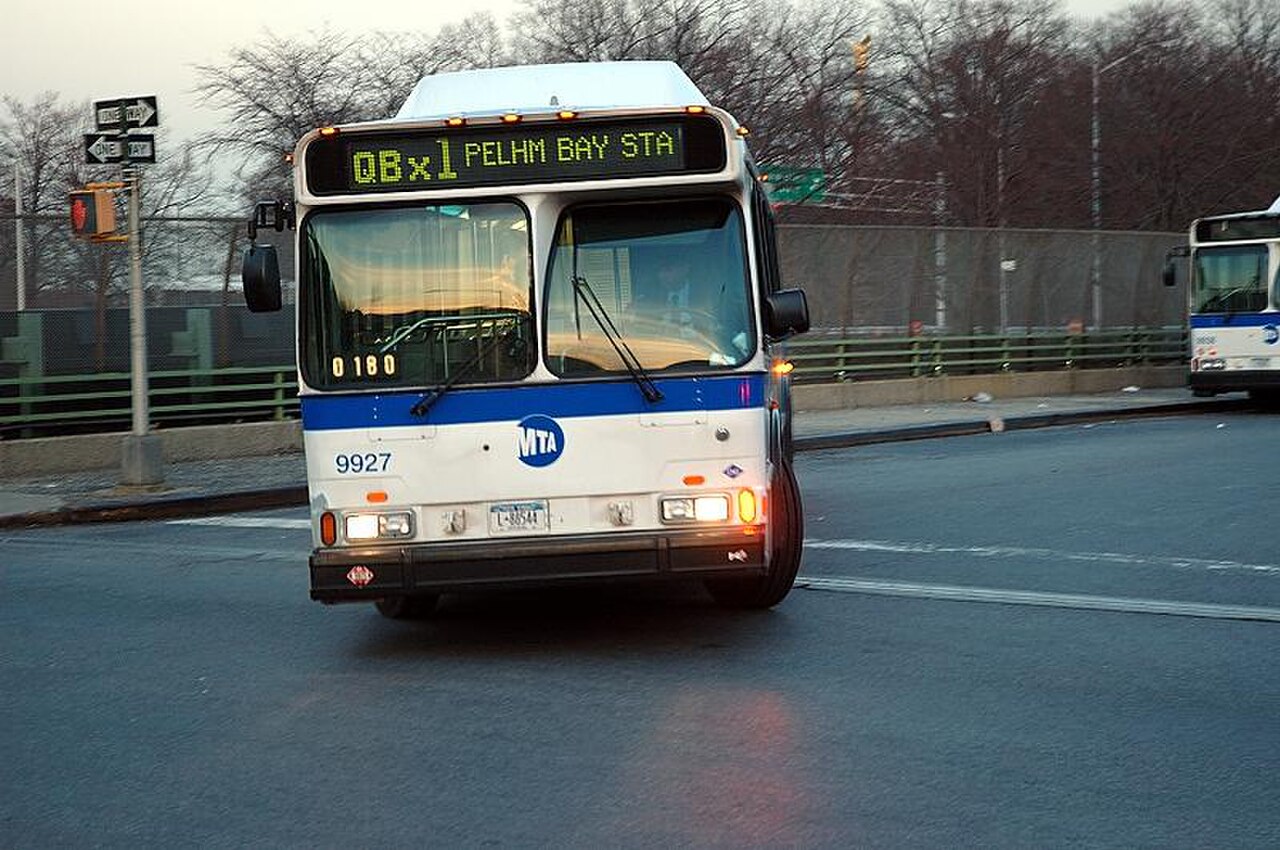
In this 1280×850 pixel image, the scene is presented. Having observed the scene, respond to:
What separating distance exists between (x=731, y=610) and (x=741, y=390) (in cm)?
173

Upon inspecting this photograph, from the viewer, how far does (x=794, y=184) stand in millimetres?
35438

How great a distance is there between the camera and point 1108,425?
25984 mm

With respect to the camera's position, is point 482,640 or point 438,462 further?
point 482,640

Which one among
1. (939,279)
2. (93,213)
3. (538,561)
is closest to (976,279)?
(939,279)

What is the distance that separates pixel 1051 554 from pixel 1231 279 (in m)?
18.7

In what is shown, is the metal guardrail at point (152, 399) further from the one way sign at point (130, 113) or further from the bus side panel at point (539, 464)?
the bus side panel at point (539, 464)

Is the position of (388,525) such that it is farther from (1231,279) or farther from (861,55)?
(861,55)

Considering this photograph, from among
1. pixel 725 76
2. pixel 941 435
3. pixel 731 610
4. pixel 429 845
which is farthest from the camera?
pixel 725 76

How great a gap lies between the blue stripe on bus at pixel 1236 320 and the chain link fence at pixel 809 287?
3.86m

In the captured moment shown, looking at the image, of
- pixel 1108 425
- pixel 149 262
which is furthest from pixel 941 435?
pixel 149 262

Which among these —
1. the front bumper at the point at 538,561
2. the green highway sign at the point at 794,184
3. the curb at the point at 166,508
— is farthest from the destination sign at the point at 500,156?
the green highway sign at the point at 794,184

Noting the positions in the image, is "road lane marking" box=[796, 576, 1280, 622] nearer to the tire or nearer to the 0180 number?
the 0180 number

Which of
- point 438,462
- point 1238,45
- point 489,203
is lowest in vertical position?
point 438,462

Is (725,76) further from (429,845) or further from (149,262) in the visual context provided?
(429,845)
